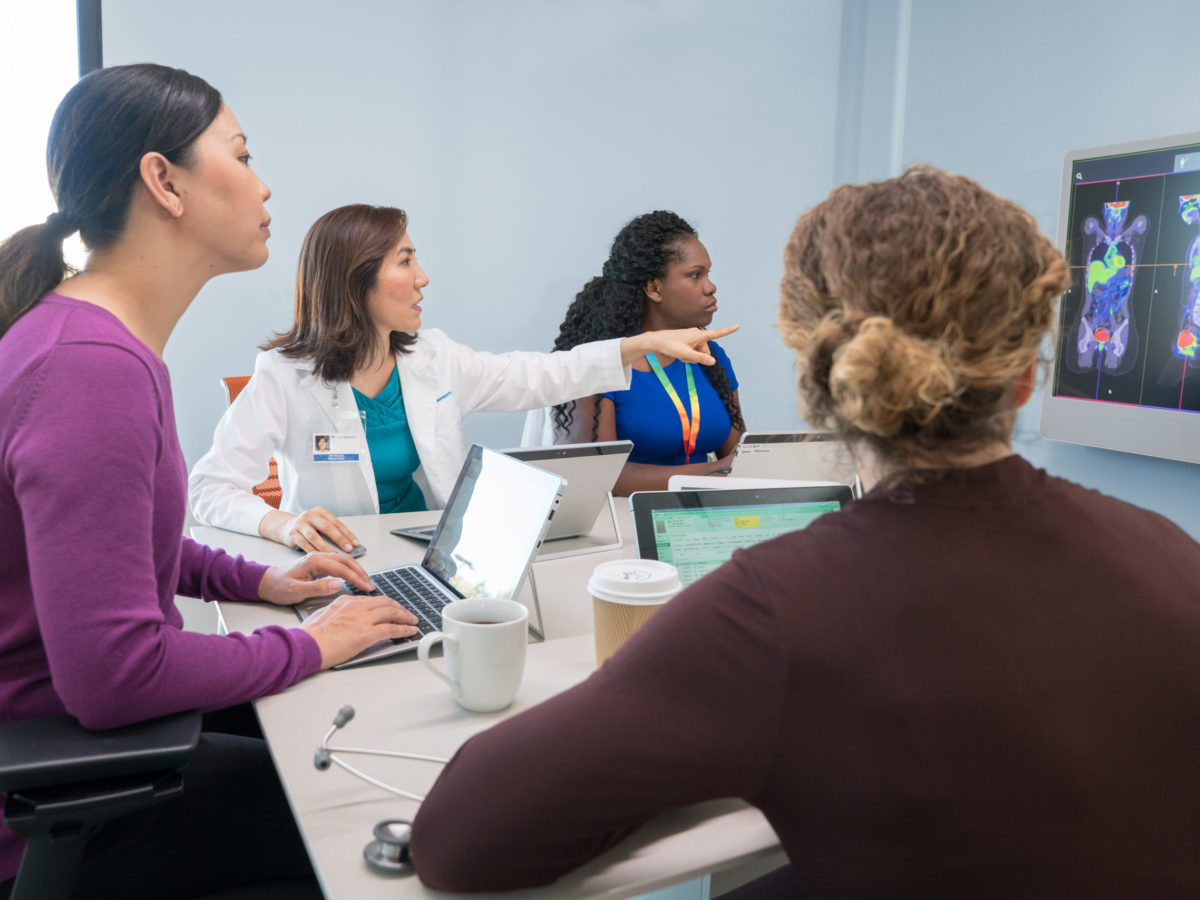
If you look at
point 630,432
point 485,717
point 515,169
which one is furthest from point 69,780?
point 515,169

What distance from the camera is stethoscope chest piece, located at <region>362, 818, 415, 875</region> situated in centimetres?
75

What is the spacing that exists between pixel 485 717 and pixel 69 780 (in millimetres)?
407

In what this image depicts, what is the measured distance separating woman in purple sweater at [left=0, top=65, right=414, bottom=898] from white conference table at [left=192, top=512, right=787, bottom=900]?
0.07 m

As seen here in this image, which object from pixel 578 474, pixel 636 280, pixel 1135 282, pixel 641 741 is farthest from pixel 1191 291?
pixel 641 741

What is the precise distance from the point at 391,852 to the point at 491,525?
64 cm

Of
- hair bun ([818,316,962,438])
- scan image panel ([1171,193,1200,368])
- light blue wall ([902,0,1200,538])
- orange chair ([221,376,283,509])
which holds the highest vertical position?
light blue wall ([902,0,1200,538])

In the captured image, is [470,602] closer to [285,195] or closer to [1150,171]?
[1150,171]

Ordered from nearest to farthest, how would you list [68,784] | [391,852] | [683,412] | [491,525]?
[391,852] < [68,784] < [491,525] < [683,412]

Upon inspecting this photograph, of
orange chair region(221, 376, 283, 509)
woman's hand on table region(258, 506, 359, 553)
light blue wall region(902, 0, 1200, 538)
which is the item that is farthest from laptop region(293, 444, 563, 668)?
light blue wall region(902, 0, 1200, 538)

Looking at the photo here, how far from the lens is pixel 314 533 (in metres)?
1.75

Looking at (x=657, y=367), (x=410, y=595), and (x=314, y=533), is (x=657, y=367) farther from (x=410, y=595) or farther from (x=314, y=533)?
(x=410, y=595)

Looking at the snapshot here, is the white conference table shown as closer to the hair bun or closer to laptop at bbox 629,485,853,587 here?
laptop at bbox 629,485,853,587

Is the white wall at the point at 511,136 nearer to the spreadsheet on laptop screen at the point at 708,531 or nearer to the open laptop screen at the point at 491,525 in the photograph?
the open laptop screen at the point at 491,525

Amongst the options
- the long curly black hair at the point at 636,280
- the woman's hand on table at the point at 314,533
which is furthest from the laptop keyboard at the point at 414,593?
the long curly black hair at the point at 636,280
